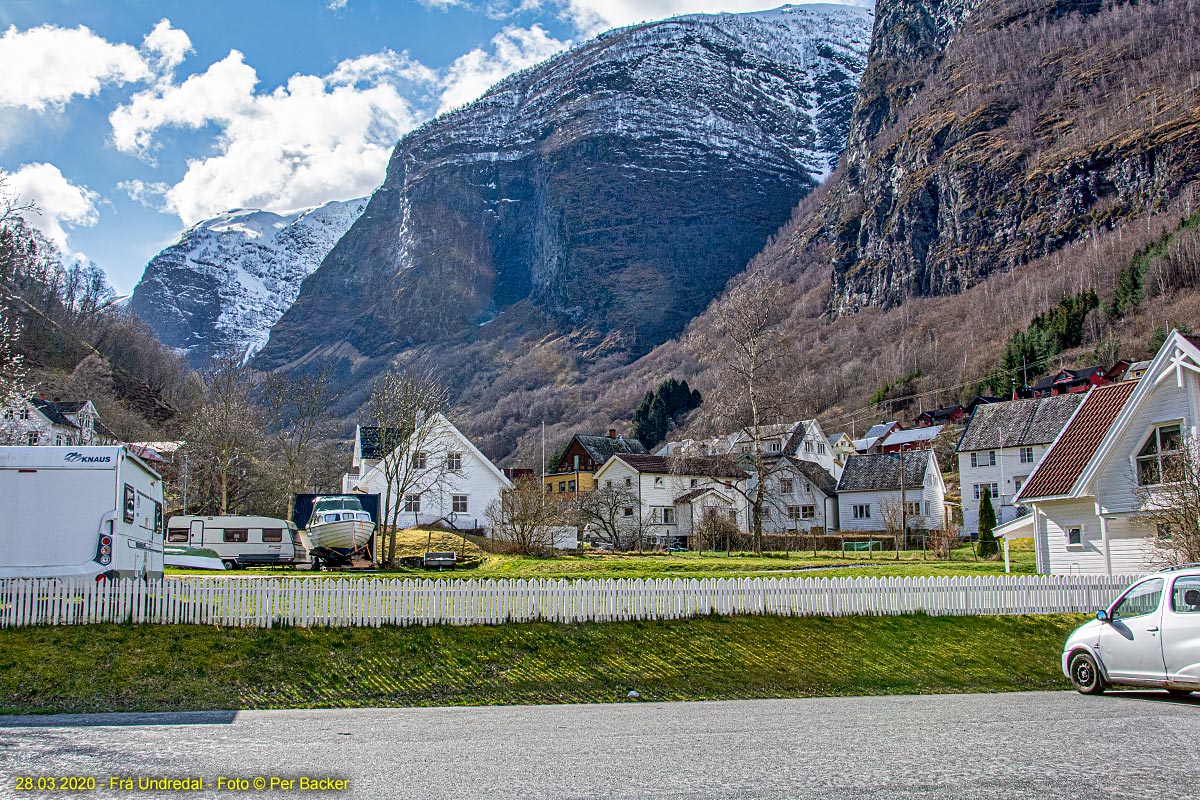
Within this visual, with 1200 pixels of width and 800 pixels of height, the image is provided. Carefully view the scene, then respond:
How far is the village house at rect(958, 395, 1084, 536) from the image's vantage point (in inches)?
2480

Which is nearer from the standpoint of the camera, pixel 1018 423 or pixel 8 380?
pixel 8 380

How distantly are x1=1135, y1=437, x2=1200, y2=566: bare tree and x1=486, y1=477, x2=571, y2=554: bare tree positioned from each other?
958 inches

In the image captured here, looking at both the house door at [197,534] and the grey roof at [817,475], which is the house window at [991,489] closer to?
the grey roof at [817,475]

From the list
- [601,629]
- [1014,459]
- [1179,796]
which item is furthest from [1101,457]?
[1014,459]

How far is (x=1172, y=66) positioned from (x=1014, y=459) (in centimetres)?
14604

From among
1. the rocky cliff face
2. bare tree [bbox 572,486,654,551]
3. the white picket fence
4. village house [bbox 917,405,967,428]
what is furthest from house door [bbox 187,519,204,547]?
the rocky cliff face

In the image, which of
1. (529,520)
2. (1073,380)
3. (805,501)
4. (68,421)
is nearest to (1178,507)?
(529,520)

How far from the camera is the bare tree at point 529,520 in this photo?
136 ft

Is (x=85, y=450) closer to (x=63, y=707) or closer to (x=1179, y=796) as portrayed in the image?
(x=63, y=707)

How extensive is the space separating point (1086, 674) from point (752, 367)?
27.7 meters

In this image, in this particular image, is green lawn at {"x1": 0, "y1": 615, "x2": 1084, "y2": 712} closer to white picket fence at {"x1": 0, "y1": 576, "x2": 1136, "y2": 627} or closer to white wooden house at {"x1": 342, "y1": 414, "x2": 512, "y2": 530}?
white picket fence at {"x1": 0, "y1": 576, "x2": 1136, "y2": 627}

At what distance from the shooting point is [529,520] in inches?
1639

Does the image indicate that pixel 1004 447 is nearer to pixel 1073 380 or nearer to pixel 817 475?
pixel 817 475

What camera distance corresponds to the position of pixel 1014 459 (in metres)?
64.4
